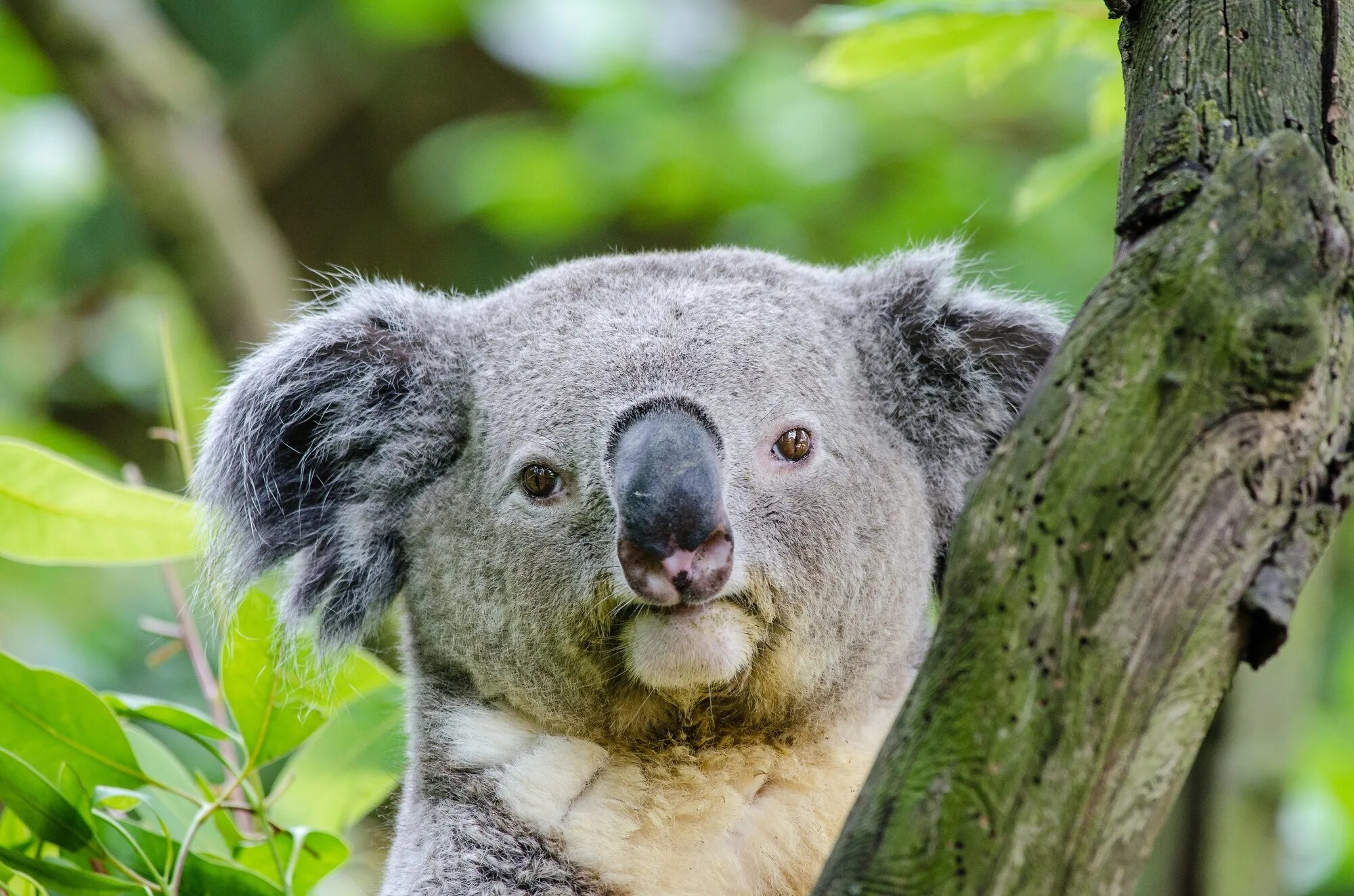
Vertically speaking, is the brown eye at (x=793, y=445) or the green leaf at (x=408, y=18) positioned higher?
the green leaf at (x=408, y=18)

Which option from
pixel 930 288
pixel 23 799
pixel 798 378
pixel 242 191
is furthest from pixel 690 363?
pixel 242 191

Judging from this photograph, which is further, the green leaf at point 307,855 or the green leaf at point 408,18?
the green leaf at point 408,18

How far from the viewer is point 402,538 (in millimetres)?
2479

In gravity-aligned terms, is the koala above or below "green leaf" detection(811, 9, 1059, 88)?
below

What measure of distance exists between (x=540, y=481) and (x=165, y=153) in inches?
135

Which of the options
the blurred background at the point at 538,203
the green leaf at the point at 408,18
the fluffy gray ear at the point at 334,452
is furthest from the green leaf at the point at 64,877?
the green leaf at the point at 408,18

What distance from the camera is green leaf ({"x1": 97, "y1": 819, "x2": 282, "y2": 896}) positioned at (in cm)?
195

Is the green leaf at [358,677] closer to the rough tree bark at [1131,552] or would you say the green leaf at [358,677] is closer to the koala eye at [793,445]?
the koala eye at [793,445]

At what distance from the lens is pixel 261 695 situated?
2246 millimetres

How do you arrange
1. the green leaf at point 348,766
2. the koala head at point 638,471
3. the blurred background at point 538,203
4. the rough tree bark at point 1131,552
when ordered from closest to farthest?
the rough tree bark at point 1131,552
the koala head at point 638,471
the green leaf at point 348,766
the blurred background at point 538,203

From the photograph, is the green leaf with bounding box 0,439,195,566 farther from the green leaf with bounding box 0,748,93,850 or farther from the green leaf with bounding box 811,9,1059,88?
the green leaf with bounding box 811,9,1059,88

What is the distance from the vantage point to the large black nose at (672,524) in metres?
1.87

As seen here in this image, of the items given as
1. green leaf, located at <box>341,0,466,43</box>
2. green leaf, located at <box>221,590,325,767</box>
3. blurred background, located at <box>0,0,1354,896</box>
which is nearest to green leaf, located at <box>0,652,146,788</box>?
green leaf, located at <box>221,590,325,767</box>

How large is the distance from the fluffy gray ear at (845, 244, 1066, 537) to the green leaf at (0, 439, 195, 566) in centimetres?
132
